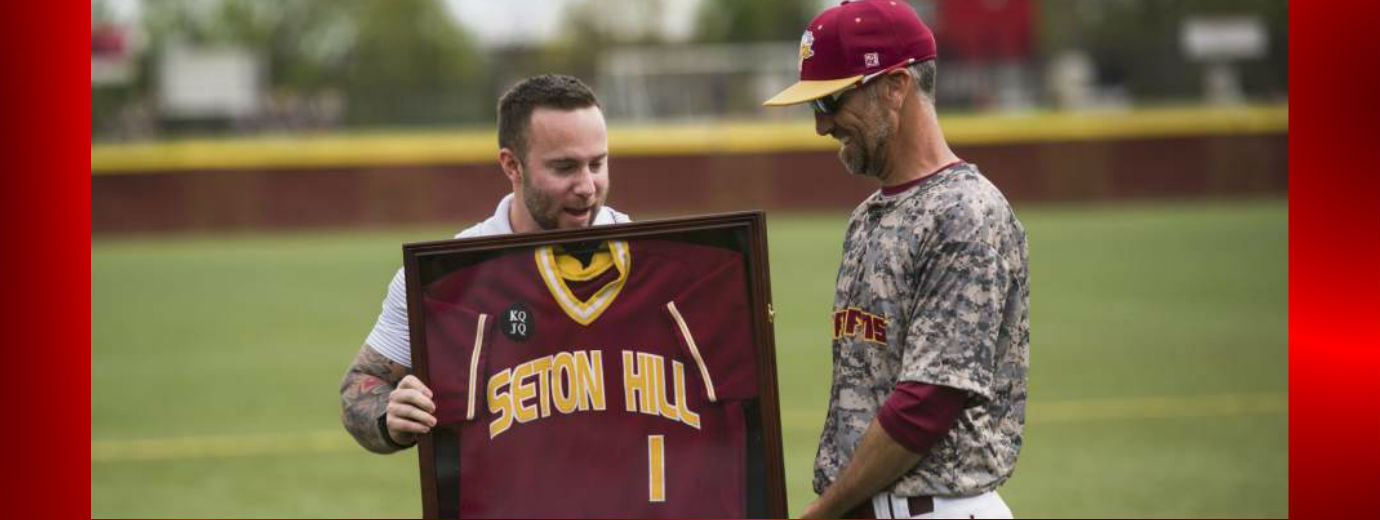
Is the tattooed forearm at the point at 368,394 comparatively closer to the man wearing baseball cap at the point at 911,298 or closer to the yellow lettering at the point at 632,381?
the yellow lettering at the point at 632,381

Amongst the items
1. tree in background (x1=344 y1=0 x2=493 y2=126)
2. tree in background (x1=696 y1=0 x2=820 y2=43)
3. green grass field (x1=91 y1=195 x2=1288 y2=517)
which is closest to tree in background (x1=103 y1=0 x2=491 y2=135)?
tree in background (x1=344 y1=0 x2=493 y2=126)

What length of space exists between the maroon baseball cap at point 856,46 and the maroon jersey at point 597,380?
0.38 metres

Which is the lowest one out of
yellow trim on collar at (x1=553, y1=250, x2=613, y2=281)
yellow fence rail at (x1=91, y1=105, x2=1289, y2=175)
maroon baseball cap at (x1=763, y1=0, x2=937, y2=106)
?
yellow trim on collar at (x1=553, y1=250, x2=613, y2=281)

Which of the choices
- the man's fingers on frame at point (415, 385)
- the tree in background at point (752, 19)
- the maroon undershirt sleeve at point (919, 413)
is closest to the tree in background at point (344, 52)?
the tree in background at point (752, 19)

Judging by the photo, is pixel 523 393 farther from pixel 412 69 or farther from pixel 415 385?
pixel 412 69

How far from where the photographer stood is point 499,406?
3273mm

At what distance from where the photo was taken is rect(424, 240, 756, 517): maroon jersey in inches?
126

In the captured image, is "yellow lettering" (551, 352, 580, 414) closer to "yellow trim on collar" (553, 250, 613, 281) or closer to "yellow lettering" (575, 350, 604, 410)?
"yellow lettering" (575, 350, 604, 410)

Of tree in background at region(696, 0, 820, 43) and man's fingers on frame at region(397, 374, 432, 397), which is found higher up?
tree in background at region(696, 0, 820, 43)

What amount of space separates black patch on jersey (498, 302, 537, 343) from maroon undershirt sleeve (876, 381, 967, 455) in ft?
2.49

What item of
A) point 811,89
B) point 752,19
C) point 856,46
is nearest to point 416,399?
point 811,89

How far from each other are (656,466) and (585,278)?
411mm

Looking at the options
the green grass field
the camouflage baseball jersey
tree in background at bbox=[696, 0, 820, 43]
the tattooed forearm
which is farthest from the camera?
tree in background at bbox=[696, 0, 820, 43]

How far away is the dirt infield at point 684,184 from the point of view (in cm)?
2781
